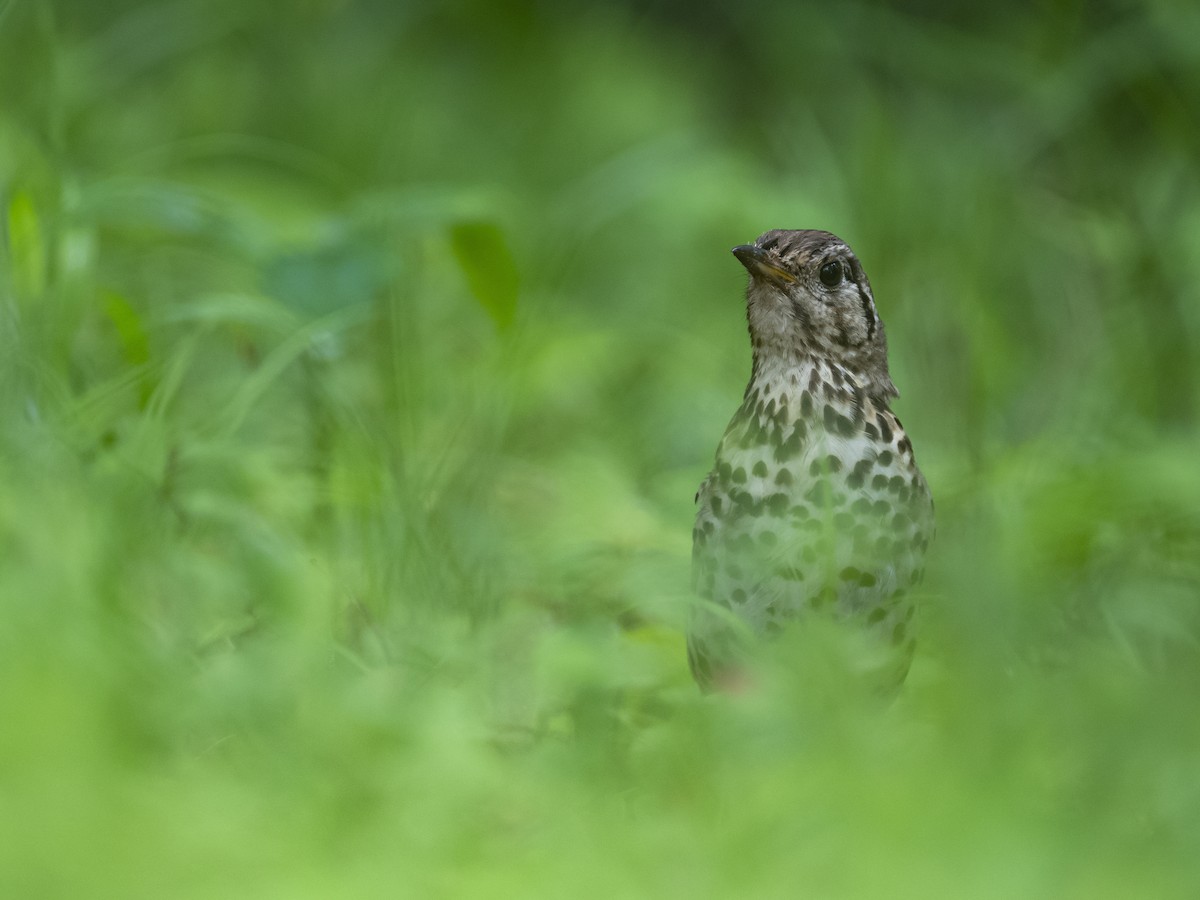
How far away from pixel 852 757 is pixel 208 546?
4.01 ft

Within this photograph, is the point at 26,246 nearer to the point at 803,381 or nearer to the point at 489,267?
the point at 489,267

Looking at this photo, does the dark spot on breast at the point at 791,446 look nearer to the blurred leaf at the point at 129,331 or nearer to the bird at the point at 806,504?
the bird at the point at 806,504

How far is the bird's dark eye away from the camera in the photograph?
2.68 m

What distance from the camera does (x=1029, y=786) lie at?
1.61 m

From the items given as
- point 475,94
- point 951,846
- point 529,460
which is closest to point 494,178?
point 475,94

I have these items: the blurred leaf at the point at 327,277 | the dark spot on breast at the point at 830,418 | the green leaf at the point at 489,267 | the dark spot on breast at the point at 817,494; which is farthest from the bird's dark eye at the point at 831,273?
the blurred leaf at the point at 327,277

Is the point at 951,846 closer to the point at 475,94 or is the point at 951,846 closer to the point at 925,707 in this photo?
the point at 925,707

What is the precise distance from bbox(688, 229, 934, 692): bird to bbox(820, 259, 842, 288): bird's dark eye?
12mm

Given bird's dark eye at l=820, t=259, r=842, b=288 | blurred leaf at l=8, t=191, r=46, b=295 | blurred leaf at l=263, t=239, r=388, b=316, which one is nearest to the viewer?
blurred leaf at l=8, t=191, r=46, b=295

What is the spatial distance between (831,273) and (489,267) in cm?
63

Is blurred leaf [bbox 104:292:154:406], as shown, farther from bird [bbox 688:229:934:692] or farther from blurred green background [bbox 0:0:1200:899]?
bird [bbox 688:229:934:692]

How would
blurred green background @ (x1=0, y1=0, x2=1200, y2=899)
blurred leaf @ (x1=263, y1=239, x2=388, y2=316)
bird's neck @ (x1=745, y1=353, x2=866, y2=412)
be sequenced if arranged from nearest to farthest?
blurred green background @ (x1=0, y1=0, x2=1200, y2=899) < bird's neck @ (x1=745, y1=353, x2=866, y2=412) < blurred leaf @ (x1=263, y1=239, x2=388, y2=316)

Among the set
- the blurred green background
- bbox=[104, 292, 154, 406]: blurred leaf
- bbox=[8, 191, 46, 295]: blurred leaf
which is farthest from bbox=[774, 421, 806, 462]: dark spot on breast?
bbox=[8, 191, 46, 295]: blurred leaf

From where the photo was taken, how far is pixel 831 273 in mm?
2686
